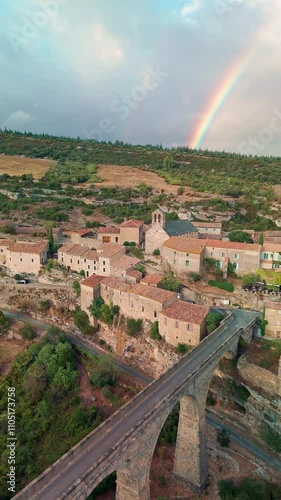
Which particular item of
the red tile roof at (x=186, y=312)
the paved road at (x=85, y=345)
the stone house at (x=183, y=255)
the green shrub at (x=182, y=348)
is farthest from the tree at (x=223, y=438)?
the stone house at (x=183, y=255)

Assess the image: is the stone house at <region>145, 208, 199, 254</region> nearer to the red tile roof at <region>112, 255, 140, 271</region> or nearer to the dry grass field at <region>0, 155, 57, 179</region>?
the red tile roof at <region>112, 255, 140, 271</region>

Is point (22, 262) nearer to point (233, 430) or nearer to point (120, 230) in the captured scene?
point (120, 230)

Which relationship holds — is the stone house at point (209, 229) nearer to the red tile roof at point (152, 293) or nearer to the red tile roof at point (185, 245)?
the red tile roof at point (185, 245)

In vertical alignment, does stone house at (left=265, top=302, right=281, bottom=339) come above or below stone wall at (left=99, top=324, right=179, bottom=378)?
above

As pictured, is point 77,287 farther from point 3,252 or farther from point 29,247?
point 3,252

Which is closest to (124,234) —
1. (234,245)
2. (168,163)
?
(234,245)

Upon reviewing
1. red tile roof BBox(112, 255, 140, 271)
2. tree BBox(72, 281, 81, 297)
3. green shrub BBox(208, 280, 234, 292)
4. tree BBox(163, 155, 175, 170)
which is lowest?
tree BBox(72, 281, 81, 297)

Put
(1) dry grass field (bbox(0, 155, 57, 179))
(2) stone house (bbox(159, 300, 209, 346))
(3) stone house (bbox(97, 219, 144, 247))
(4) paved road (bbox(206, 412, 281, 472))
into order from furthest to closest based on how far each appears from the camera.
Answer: (1) dry grass field (bbox(0, 155, 57, 179))
(3) stone house (bbox(97, 219, 144, 247))
(2) stone house (bbox(159, 300, 209, 346))
(4) paved road (bbox(206, 412, 281, 472))

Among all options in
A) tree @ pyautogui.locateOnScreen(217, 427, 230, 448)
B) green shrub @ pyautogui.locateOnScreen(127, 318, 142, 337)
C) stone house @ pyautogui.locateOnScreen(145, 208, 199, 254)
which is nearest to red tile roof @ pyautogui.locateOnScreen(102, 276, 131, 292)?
green shrub @ pyautogui.locateOnScreen(127, 318, 142, 337)
